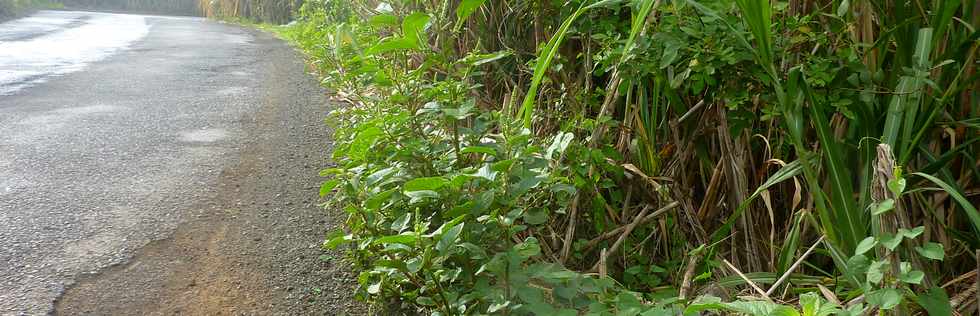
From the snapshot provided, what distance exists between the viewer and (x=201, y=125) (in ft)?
15.5

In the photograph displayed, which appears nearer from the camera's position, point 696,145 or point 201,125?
point 696,145

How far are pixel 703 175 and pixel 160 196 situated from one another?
2067 millimetres

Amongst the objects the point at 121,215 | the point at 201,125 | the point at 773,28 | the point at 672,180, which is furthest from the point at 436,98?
the point at 201,125

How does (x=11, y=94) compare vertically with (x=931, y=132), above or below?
below

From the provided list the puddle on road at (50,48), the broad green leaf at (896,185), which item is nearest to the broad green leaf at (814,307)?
the broad green leaf at (896,185)

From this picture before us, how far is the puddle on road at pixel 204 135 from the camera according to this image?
4289 mm

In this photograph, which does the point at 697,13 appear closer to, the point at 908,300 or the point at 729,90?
the point at 729,90

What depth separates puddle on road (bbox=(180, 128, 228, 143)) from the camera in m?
4.29

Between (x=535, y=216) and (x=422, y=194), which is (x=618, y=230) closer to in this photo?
(x=535, y=216)

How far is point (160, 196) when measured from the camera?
3.20m

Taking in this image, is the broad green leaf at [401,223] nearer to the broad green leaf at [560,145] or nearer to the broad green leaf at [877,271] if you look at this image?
the broad green leaf at [560,145]

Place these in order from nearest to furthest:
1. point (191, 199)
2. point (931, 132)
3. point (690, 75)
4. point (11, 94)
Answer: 1. point (931, 132)
2. point (690, 75)
3. point (191, 199)
4. point (11, 94)

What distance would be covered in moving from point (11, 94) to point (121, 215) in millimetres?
3456

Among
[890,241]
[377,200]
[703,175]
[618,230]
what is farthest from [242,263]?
[890,241]
